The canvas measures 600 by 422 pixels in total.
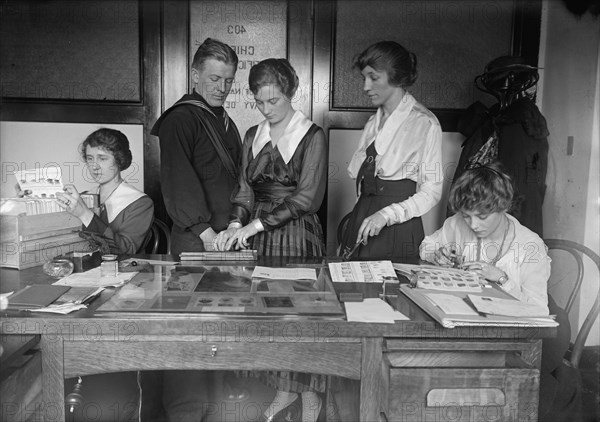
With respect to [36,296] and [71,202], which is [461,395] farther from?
[71,202]

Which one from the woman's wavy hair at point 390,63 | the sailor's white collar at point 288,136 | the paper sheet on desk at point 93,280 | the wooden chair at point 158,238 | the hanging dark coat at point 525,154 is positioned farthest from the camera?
the wooden chair at point 158,238

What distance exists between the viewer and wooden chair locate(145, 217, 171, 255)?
279 centimetres

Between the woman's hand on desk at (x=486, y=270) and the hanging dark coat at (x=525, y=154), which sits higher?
the hanging dark coat at (x=525, y=154)

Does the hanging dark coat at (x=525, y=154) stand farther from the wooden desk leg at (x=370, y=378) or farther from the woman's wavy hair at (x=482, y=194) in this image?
the wooden desk leg at (x=370, y=378)

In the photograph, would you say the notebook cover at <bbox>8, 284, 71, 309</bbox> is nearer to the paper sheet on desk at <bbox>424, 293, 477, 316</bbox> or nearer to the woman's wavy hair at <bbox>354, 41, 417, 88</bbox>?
the paper sheet on desk at <bbox>424, 293, 477, 316</bbox>

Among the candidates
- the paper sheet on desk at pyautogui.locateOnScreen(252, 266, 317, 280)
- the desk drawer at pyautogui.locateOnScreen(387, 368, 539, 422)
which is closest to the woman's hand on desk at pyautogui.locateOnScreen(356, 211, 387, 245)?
the paper sheet on desk at pyautogui.locateOnScreen(252, 266, 317, 280)

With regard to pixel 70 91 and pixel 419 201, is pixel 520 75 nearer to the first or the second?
pixel 419 201

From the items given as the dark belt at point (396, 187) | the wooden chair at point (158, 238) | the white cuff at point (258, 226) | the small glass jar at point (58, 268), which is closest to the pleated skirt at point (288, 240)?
the white cuff at point (258, 226)

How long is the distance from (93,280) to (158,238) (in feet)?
3.98

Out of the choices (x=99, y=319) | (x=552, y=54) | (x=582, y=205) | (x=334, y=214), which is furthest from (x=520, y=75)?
(x=99, y=319)

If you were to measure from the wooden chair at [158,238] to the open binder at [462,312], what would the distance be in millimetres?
1629

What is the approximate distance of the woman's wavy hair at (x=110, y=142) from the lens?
295cm

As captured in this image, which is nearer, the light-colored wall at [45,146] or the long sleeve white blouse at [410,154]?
the long sleeve white blouse at [410,154]

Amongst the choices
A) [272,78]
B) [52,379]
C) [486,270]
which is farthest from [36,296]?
[272,78]
